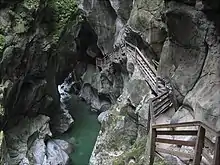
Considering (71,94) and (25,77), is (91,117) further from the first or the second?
(25,77)

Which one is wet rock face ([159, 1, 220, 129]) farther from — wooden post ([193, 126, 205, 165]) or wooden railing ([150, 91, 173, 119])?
wooden post ([193, 126, 205, 165])

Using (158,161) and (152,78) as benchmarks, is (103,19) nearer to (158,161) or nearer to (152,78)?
(152,78)

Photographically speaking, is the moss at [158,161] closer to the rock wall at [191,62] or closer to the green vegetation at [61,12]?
the rock wall at [191,62]

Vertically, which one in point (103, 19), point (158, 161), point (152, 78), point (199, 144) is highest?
point (103, 19)

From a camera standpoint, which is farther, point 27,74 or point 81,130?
point 81,130

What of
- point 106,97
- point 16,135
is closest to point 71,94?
point 106,97

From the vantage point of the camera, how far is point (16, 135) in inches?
727

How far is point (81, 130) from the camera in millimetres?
24594

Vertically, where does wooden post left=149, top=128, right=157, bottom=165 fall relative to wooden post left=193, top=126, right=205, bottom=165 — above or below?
below

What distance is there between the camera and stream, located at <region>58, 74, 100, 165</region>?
2089cm

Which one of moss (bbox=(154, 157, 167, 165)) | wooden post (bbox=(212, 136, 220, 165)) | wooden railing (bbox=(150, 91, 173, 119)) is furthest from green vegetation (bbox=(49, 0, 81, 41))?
wooden post (bbox=(212, 136, 220, 165))

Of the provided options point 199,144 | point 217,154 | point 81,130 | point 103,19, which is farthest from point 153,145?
point 103,19

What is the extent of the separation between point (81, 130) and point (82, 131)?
17cm

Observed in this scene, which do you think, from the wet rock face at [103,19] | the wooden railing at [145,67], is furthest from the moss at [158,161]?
the wet rock face at [103,19]
